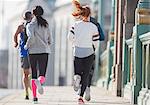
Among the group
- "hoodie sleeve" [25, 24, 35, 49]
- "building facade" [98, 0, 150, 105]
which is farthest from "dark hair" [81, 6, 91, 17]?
"hoodie sleeve" [25, 24, 35, 49]

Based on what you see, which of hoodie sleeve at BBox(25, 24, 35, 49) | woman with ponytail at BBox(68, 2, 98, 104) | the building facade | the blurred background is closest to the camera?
the building facade

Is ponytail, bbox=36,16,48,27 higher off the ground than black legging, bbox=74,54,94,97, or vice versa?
ponytail, bbox=36,16,48,27

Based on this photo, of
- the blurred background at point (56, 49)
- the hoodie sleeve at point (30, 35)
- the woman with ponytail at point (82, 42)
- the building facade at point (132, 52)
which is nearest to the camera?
the building facade at point (132, 52)

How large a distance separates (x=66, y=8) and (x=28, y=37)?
241 feet

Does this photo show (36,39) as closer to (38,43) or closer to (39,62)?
(38,43)

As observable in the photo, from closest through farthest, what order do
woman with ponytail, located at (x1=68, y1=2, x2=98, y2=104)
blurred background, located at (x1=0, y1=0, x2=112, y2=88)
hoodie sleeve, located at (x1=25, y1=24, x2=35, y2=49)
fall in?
1. woman with ponytail, located at (x1=68, y1=2, x2=98, y2=104)
2. hoodie sleeve, located at (x1=25, y1=24, x2=35, y2=49)
3. blurred background, located at (x1=0, y1=0, x2=112, y2=88)

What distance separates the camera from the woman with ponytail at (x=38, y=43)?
1052 centimetres

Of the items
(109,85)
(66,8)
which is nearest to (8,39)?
(66,8)

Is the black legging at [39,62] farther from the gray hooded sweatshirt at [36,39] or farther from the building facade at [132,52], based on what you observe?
the building facade at [132,52]

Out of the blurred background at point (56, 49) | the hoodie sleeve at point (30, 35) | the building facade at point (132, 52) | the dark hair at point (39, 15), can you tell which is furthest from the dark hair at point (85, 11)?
the blurred background at point (56, 49)

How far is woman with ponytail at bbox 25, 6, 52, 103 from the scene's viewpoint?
10.5 meters

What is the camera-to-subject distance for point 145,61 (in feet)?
32.1

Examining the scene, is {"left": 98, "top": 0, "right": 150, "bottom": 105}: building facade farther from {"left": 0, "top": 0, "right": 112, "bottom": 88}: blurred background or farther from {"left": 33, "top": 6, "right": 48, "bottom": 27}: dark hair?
{"left": 0, "top": 0, "right": 112, "bottom": 88}: blurred background

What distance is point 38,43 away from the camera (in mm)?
10539
